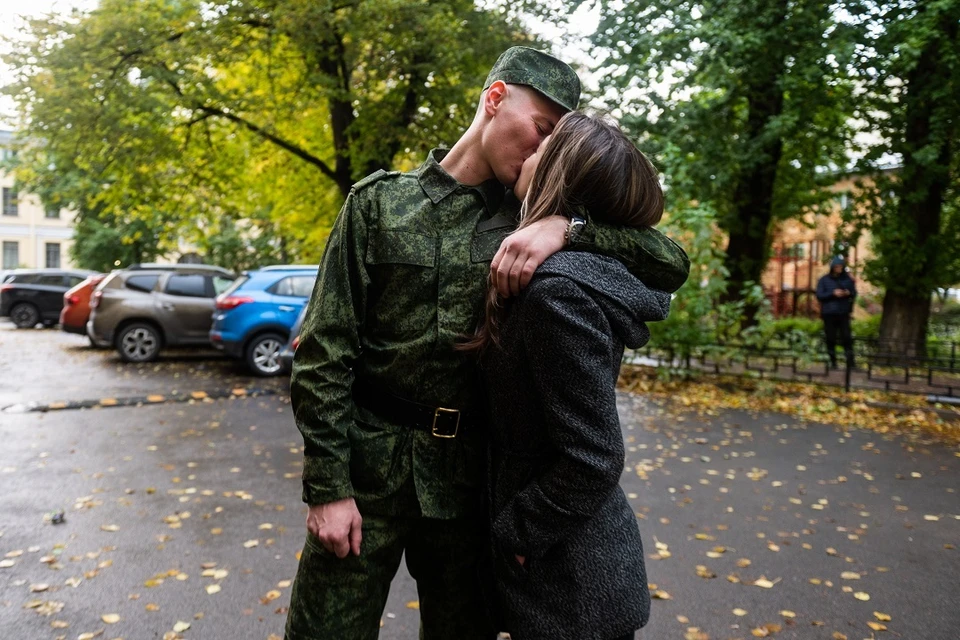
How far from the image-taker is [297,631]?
2082mm

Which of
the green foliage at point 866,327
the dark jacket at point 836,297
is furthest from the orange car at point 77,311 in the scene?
the green foliage at point 866,327

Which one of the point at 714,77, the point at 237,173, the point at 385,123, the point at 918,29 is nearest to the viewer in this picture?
the point at 918,29

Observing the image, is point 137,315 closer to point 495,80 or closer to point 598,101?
point 598,101

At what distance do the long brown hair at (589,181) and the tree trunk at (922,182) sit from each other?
1148cm

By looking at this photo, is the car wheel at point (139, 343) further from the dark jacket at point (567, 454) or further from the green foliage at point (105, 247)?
the green foliage at point (105, 247)

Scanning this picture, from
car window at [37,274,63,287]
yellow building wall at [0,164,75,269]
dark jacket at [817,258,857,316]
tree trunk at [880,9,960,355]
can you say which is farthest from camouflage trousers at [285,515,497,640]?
yellow building wall at [0,164,75,269]

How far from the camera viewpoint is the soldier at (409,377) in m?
2.05

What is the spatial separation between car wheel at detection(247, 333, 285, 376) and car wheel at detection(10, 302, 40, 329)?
15186mm

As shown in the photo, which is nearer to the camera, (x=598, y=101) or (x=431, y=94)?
(x=598, y=101)

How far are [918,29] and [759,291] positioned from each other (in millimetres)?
4021

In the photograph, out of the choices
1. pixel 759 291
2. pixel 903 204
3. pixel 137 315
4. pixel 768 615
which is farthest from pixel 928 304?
pixel 137 315

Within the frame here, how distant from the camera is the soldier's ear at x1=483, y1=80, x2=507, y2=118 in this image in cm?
220

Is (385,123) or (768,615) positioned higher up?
(385,123)

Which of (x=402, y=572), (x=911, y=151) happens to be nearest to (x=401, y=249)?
(x=402, y=572)
